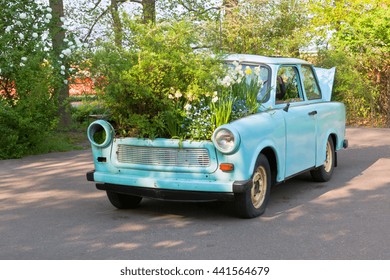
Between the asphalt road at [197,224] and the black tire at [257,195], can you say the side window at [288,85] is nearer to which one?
the black tire at [257,195]

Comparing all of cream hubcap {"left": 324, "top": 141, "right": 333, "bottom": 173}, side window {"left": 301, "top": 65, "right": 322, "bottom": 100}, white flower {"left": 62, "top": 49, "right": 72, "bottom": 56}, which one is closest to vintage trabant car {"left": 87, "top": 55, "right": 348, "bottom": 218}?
side window {"left": 301, "top": 65, "right": 322, "bottom": 100}

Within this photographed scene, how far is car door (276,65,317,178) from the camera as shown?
6910 mm

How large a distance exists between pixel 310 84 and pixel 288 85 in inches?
27.4

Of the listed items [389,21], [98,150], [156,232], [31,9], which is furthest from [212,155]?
[389,21]

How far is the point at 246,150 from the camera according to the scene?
592cm

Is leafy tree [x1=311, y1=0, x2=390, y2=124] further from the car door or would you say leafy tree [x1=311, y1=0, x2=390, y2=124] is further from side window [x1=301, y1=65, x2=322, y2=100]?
the car door

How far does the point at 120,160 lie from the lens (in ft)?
21.1

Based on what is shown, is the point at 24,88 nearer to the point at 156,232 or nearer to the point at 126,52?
the point at 126,52

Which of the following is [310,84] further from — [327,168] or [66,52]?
[66,52]

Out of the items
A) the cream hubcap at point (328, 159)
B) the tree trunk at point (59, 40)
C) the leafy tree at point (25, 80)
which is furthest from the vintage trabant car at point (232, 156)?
the tree trunk at point (59, 40)

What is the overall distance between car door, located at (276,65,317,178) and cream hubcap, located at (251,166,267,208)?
1.75 ft

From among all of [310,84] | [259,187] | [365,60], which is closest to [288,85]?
[310,84]

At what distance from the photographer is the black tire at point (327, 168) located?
8.22m

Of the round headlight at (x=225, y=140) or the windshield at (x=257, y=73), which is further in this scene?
the windshield at (x=257, y=73)
